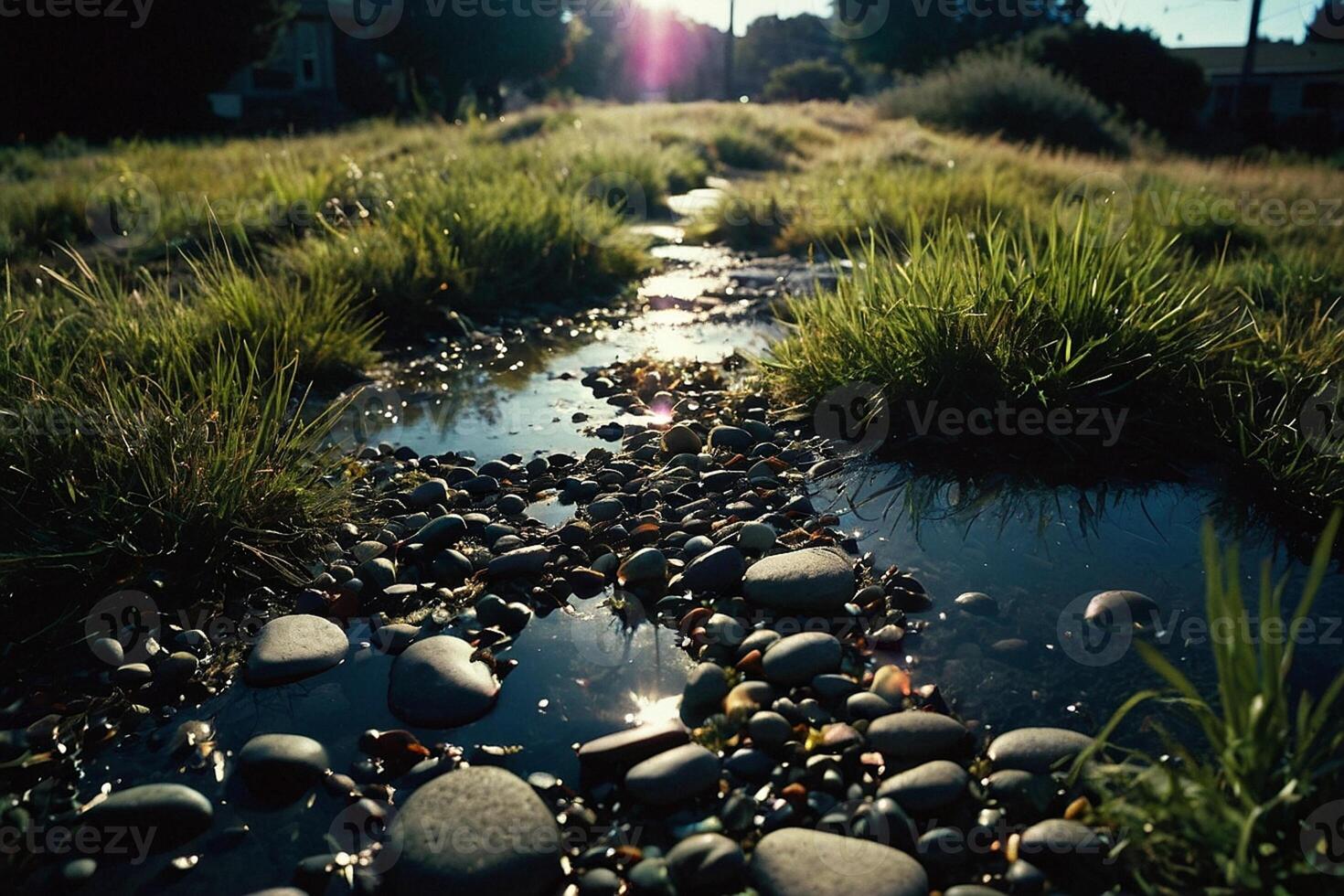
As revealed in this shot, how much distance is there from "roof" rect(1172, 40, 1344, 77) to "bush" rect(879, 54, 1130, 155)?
1489 centimetres

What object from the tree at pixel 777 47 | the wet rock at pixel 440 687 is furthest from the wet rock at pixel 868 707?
the tree at pixel 777 47

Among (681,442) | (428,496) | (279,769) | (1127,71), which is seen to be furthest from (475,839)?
(1127,71)

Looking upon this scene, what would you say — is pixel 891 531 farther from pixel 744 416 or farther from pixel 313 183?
pixel 313 183

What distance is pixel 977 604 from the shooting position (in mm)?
2412

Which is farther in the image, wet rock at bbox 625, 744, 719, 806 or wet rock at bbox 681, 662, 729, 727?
wet rock at bbox 681, 662, 729, 727

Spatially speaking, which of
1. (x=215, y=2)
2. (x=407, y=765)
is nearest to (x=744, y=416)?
(x=407, y=765)

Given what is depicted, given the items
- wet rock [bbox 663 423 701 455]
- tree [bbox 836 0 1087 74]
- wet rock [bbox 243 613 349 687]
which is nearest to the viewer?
wet rock [bbox 243 613 349 687]

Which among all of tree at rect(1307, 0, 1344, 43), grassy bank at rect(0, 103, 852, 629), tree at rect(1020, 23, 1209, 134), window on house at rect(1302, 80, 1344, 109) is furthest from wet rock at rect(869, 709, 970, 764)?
window on house at rect(1302, 80, 1344, 109)

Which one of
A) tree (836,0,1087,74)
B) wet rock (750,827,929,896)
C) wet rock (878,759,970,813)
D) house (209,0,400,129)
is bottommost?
wet rock (750,827,929,896)

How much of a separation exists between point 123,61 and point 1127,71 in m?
22.5

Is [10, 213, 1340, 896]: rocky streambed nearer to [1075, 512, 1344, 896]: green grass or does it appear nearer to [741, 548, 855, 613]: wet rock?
[741, 548, 855, 613]: wet rock

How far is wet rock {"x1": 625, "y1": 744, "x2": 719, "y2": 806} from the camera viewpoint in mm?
1760

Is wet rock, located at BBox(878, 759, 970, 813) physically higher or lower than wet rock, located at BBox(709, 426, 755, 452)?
lower

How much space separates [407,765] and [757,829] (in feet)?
2.34
